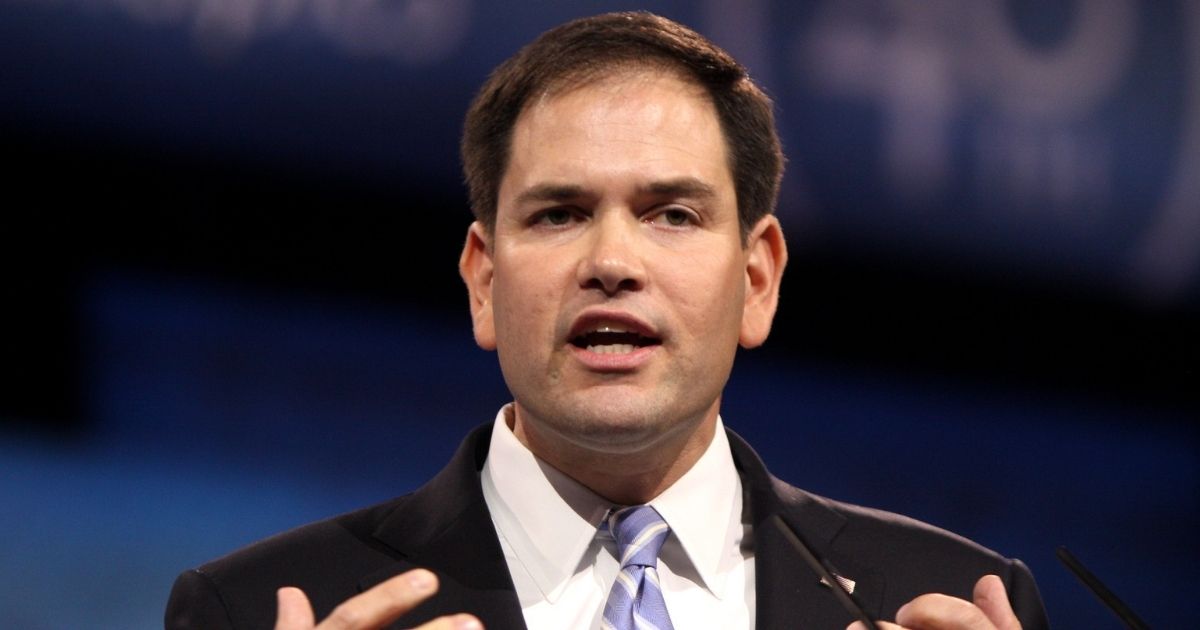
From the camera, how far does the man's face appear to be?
2.03 meters

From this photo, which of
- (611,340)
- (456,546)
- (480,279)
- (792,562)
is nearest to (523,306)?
(611,340)

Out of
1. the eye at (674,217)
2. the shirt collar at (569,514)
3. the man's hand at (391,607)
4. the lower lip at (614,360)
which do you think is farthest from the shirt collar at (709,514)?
the man's hand at (391,607)

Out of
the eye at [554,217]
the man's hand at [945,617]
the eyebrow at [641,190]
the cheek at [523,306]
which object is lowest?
the man's hand at [945,617]

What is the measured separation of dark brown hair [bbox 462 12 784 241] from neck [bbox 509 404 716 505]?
0.32 m

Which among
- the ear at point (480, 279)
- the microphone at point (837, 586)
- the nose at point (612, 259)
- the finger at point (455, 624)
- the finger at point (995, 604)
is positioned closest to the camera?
the finger at point (455, 624)

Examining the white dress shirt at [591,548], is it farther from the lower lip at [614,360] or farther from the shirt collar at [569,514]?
the lower lip at [614,360]

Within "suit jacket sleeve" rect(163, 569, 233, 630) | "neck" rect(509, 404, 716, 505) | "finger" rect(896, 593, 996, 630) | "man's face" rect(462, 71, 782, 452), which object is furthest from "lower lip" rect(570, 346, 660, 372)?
"suit jacket sleeve" rect(163, 569, 233, 630)

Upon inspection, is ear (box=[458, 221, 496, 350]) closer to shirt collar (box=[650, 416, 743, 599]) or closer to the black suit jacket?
the black suit jacket

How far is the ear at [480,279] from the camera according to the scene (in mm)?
2258

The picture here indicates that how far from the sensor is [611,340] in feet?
6.68

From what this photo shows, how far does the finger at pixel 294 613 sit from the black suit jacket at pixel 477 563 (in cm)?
35

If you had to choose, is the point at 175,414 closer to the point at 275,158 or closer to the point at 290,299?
the point at 290,299

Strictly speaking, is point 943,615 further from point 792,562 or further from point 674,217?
point 674,217

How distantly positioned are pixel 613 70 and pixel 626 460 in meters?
0.55
